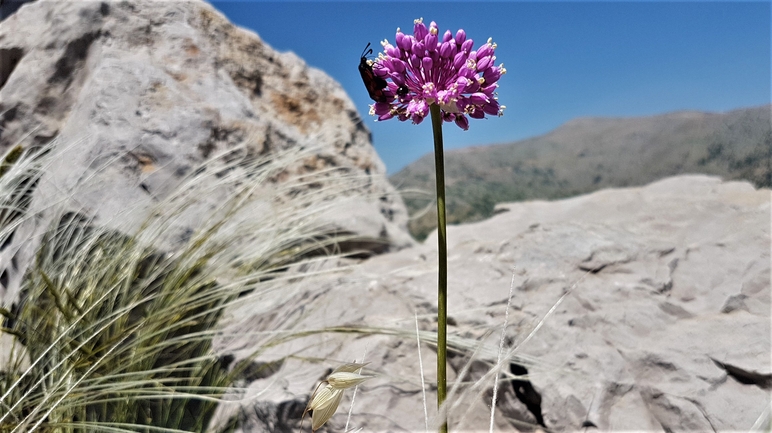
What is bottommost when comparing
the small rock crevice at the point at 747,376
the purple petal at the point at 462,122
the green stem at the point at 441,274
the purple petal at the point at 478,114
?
the small rock crevice at the point at 747,376

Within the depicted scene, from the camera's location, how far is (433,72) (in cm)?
105

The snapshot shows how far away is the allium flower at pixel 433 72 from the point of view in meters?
1.03

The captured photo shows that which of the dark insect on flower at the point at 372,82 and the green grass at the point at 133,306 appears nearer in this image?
the dark insect on flower at the point at 372,82

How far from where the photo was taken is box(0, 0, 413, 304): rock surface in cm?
228

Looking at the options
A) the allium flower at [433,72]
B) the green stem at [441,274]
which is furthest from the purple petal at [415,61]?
the green stem at [441,274]

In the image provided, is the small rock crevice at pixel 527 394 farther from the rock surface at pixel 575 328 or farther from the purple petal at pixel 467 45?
the purple petal at pixel 467 45

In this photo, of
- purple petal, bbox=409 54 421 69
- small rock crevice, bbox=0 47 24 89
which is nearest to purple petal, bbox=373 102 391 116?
purple petal, bbox=409 54 421 69

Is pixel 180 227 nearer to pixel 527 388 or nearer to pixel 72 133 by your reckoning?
pixel 72 133

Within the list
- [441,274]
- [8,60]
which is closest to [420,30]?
[441,274]

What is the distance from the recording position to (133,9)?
300 cm

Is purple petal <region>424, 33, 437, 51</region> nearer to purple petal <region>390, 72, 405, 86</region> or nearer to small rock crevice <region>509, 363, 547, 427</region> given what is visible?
purple petal <region>390, 72, 405, 86</region>

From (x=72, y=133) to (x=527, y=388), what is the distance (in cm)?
240

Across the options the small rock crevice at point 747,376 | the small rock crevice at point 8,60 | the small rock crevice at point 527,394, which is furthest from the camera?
the small rock crevice at point 8,60

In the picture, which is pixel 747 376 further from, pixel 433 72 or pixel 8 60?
pixel 8 60
